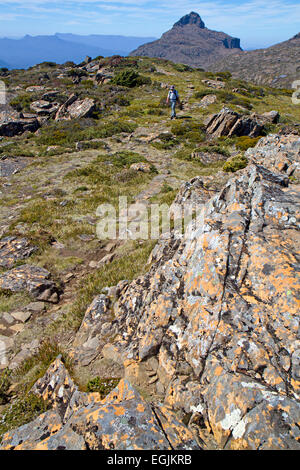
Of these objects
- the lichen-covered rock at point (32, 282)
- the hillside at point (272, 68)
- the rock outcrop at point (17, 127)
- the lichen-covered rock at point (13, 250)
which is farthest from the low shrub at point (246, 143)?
the hillside at point (272, 68)

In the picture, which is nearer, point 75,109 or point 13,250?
point 13,250

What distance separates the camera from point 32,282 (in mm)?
8914

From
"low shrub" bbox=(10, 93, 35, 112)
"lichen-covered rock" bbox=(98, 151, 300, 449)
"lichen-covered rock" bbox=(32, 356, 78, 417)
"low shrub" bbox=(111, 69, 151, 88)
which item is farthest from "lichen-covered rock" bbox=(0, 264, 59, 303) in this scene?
"low shrub" bbox=(111, 69, 151, 88)

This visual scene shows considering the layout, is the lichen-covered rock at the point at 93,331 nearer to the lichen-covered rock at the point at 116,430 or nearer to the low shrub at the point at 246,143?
the lichen-covered rock at the point at 116,430

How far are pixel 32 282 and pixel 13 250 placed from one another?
2396mm

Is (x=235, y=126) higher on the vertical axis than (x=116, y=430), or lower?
higher

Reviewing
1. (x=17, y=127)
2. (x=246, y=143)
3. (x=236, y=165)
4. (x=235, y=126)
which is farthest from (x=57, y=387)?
(x=17, y=127)

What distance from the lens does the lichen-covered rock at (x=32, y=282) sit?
28.4ft

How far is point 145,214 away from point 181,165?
8.23 meters

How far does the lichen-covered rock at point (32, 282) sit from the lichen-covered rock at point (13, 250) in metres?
0.80

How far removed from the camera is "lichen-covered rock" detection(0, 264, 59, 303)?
8652mm

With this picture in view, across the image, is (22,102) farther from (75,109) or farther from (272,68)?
(272,68)

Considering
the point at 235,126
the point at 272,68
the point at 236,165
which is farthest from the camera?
the point at 272,68

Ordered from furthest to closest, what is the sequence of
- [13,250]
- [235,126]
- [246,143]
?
[235,126] < [246,143] < [13,250]
